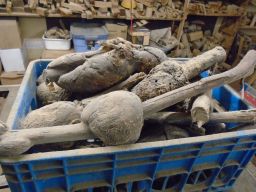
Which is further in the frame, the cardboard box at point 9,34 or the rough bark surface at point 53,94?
the cardboard box at point 9,34

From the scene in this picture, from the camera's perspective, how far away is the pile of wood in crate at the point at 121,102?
1.94 ft

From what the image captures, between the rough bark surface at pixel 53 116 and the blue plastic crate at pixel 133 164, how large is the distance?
4cm

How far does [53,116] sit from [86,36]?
1.55 m

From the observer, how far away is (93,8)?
219cm

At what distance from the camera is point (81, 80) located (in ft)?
2.61

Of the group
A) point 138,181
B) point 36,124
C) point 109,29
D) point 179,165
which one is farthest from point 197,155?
point 109,29

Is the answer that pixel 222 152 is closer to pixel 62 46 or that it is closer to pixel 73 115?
pixel 73 115

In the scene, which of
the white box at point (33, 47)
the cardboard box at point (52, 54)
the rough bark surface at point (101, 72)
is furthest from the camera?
the white box at point (33, 47)

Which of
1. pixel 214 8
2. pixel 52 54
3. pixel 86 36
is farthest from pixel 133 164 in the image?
pixel 214 8

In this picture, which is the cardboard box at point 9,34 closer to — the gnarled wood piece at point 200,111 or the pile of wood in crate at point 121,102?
the pile of wood in crate at point 121,102

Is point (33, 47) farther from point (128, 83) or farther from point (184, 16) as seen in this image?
point (128, 83)

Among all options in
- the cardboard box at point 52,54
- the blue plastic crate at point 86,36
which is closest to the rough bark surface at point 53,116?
the blue plastic crate at point 86,36

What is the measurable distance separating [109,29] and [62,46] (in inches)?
19.4

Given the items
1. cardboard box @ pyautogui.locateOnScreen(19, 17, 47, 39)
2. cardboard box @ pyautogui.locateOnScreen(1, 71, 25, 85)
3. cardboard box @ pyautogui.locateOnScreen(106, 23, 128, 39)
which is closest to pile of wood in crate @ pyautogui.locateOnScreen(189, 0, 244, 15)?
cardboard box @ pyautogui.locateOnScreen(106, 23, 128, 39)
